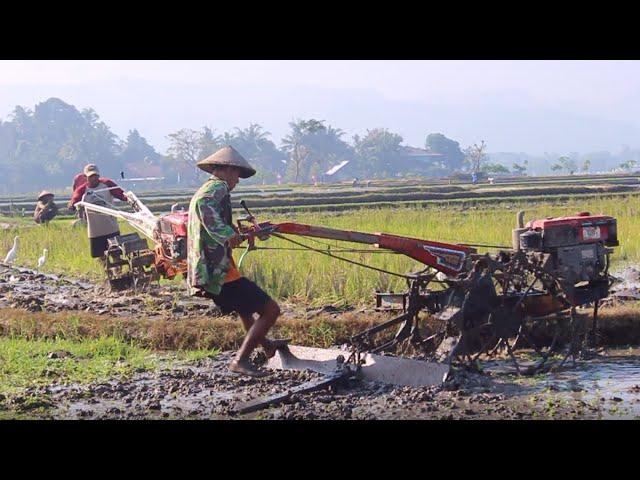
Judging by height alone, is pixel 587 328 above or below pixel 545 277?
below

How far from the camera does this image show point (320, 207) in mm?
21688

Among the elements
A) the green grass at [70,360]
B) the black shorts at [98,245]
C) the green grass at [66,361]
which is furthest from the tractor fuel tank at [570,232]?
the black shorts at [98,245]

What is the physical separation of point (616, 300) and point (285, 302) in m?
3.08

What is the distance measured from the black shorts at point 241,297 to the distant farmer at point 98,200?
13.3ft

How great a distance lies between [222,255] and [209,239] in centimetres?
13

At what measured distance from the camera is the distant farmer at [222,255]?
5.32m

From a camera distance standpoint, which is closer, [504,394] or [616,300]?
[504,394]

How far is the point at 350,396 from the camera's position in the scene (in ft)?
16.9

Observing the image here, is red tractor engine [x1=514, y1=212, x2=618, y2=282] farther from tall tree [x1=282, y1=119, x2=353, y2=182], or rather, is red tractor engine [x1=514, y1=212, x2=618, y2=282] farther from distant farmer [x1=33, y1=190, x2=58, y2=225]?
tall tree [x1=282, y1=119, x2=353, y2=182]

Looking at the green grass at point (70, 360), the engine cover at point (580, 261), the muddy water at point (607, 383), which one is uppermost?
the engine cover at point (580, 261)

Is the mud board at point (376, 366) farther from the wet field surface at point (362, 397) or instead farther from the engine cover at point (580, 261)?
the engine cover at point (580, 261)

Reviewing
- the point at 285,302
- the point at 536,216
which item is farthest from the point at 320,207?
the point at 285,302
